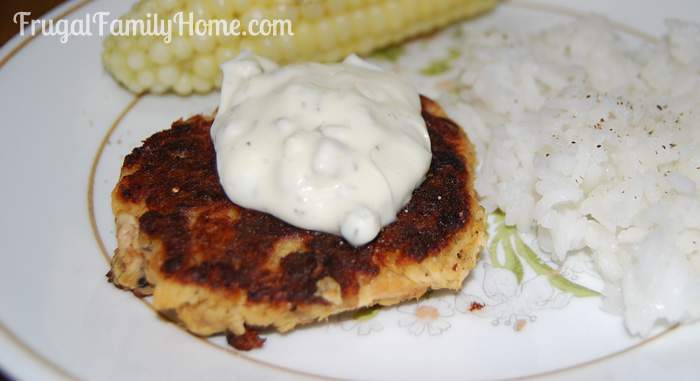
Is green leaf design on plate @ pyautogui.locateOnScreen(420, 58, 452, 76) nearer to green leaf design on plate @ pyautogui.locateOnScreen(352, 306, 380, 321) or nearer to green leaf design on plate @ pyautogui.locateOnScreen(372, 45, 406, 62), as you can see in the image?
green leaf design on plate @ pyautogui.locateOnScreen(372, 45, 406, 62)

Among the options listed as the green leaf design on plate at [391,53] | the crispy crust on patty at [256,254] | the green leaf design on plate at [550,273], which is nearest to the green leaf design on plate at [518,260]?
the green leaf design on plate at [550,273]

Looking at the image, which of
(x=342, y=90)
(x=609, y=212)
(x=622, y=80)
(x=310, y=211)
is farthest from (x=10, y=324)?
(x=622, y=80)

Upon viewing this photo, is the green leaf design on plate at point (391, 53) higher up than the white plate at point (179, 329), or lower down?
higher up

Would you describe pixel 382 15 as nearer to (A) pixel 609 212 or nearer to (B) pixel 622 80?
(B) pixel 622 80

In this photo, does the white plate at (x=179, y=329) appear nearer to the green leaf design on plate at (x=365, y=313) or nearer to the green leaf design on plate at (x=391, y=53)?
the green leaf design on plate at (x=365, y=313)

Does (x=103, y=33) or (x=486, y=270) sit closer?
(x=486, y=270)

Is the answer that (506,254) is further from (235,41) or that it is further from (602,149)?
(235,41)
